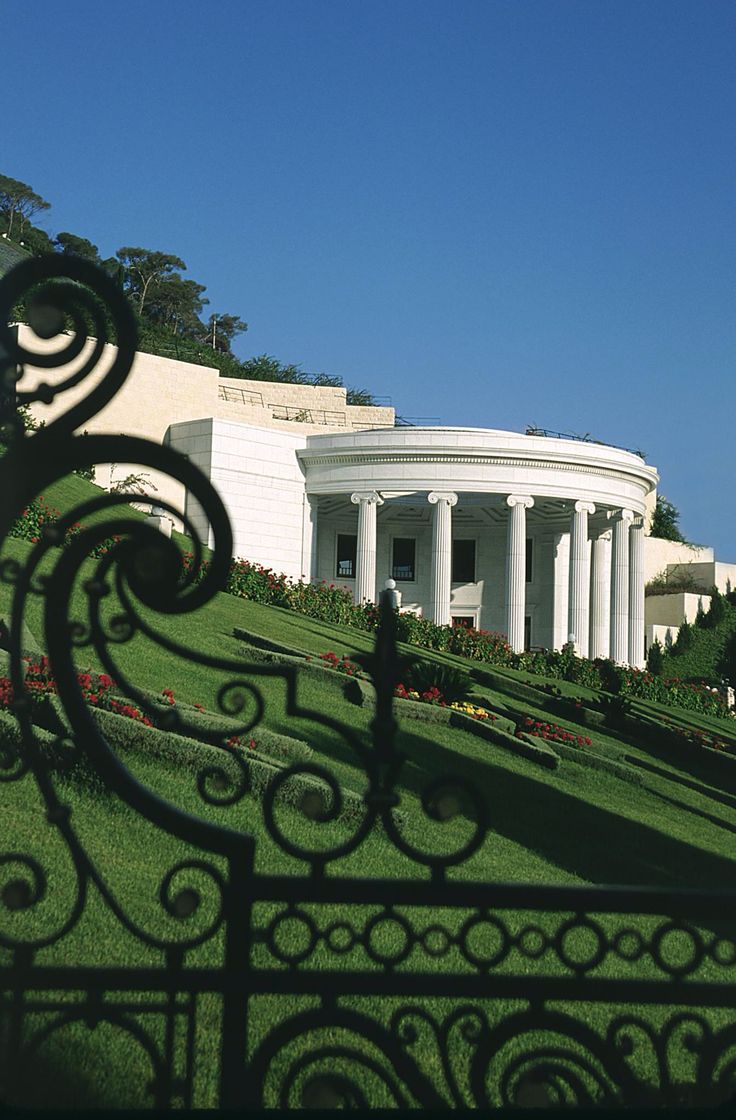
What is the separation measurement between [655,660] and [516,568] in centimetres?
878

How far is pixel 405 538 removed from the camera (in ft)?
137

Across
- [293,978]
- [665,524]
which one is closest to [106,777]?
[293,978]

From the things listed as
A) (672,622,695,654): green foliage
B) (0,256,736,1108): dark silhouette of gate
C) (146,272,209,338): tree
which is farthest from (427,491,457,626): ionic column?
(146,272,209,338): tree

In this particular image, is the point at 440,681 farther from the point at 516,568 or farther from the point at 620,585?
the point at 620,585

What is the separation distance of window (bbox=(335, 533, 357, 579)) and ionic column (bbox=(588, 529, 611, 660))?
31.8 feet

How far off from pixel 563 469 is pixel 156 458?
34.3 m

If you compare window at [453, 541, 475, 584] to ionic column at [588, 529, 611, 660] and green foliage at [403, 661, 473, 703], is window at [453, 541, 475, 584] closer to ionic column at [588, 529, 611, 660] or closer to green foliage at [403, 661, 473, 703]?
ionic column at [588, 529, 611, 660]

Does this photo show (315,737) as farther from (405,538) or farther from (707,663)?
(707,663)

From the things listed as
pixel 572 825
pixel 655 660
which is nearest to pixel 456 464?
pixel 655 660

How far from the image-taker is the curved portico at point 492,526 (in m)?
35.1

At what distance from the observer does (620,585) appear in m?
39.9

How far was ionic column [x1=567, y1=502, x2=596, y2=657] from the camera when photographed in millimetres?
36562

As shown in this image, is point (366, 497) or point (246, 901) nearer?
point (246, 901)

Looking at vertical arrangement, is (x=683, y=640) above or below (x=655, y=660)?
above
